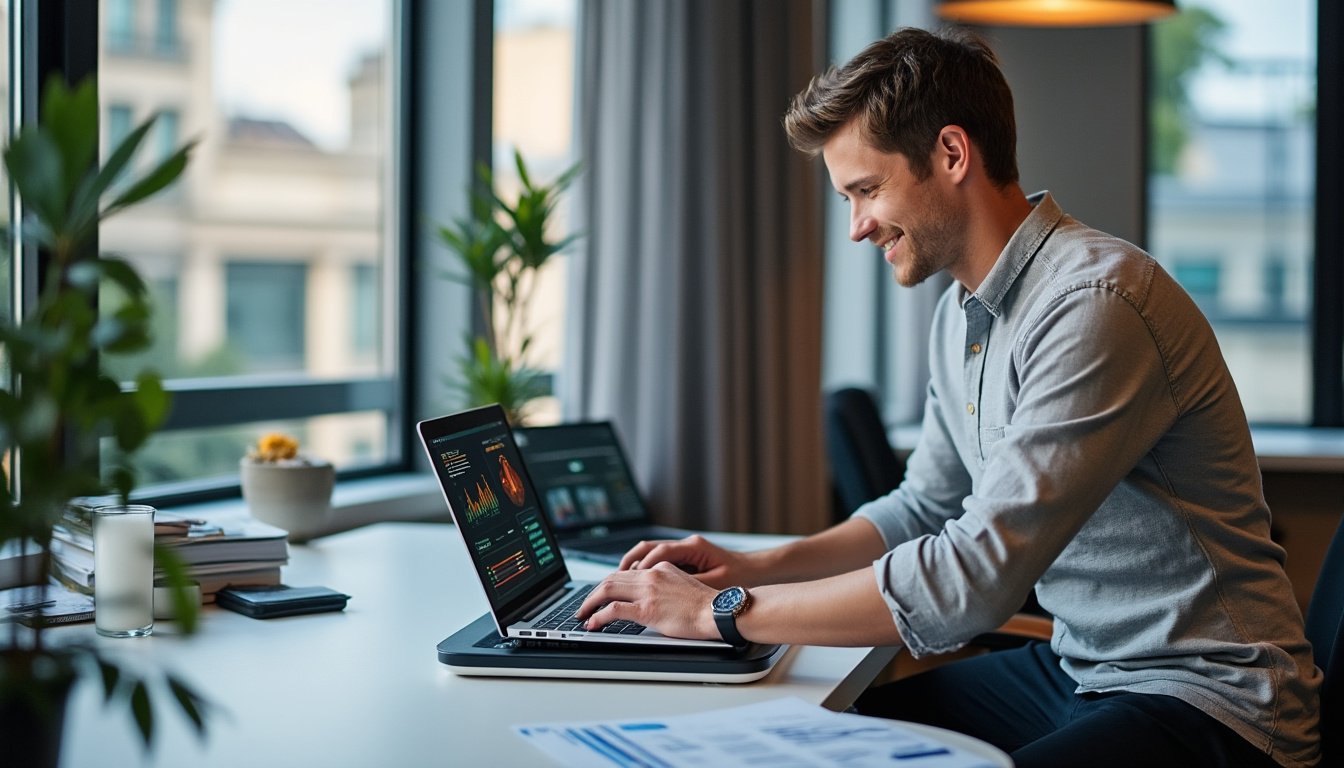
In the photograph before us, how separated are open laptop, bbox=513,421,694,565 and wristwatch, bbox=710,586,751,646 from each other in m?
0.74

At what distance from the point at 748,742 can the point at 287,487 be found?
1167 millimetres

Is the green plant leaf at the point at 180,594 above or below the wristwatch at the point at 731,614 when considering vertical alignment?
above

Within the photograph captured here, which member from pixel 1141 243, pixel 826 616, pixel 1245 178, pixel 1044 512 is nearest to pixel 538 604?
pixel 826 616

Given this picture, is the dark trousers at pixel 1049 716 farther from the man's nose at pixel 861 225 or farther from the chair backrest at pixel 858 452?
the chair backrest at pixel 858 452

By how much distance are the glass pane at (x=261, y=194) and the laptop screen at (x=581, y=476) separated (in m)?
0.63

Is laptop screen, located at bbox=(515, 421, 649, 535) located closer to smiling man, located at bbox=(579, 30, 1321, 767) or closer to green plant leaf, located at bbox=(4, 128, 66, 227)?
smiling man, located at bbox=(579, 30, 1321, 767)

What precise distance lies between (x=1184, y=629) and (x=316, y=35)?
209cm

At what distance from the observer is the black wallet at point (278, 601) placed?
1575 millimetres

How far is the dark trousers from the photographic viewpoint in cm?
131

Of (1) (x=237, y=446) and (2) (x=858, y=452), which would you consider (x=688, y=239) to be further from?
(1) (x=237, y=446)

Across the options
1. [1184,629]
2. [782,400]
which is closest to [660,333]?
→ [782,400]

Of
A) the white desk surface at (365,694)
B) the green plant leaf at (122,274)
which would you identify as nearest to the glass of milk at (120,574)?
the white desk surface at (365,694)

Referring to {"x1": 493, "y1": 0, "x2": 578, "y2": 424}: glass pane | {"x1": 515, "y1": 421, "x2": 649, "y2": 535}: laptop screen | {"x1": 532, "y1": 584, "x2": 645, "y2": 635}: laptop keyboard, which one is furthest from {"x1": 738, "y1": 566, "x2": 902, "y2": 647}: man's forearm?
{"x1": 493, "y1": 0, "x2": 578, "y2": 424}: glass pane

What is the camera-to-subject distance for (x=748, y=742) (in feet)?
3.60
